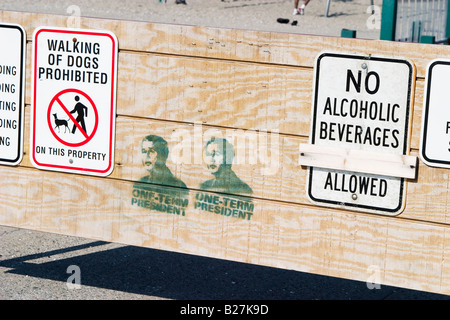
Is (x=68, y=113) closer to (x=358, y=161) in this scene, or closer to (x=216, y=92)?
(x=216, y=92)

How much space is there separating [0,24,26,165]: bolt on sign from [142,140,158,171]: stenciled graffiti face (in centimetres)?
82

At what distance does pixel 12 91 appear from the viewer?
4.66 m

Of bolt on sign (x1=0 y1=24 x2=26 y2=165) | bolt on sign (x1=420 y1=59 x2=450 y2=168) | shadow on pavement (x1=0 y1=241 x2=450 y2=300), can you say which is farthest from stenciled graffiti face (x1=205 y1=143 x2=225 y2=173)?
shadow on pavement (x1=0 y1=241 x2=450 y2=300)

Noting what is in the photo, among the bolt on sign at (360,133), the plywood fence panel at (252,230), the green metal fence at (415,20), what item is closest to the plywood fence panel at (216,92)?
the bolt on sign at (360,133)

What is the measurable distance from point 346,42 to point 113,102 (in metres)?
1.40

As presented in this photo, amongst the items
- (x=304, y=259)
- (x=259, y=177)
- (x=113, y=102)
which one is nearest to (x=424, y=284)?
(x=304, y=259)

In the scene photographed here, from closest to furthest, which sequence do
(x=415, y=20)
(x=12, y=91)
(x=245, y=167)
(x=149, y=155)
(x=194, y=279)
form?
1. (x=245, y=167)
2. (x=149, y=155)
3. (x=12, y=91)
4. (x=194, y=279)
5. (x=415, y=20)

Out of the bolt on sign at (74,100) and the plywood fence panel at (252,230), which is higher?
the bolt on sign at (74,100)

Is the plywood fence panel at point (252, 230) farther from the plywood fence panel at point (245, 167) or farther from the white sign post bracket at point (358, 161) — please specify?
the white sign post bracket at point (358, 161)

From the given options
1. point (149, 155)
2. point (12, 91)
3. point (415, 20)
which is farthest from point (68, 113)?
point (415, 20)

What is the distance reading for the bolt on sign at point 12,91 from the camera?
15.1ft

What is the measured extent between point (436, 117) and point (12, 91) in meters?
2.51

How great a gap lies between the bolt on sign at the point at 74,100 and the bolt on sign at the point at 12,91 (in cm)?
9
